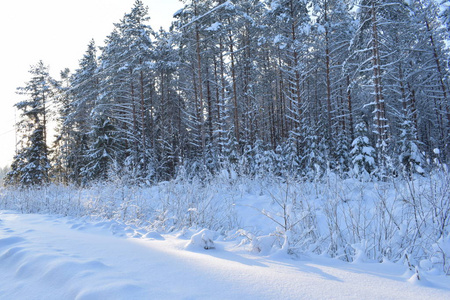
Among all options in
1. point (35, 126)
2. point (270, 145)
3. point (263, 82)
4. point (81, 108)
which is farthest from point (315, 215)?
point (35, 126)

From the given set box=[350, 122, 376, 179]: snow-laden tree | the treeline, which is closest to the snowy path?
the treeline

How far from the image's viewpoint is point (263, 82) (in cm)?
2481

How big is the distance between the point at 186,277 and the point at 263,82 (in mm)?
24644

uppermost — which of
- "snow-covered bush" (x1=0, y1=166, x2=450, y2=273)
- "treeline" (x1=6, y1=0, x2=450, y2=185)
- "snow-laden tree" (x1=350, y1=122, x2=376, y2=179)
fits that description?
"treeline" (x1=6, y1=0, x2=450, y2=185)

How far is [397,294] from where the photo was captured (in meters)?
1.54

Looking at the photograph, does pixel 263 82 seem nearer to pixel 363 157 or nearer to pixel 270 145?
pixel 270 145

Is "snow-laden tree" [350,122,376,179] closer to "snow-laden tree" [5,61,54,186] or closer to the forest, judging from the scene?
the forest

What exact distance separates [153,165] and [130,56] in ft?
28.1

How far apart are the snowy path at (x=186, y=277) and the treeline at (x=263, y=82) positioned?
6.27 m

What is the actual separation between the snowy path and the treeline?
6273 mm

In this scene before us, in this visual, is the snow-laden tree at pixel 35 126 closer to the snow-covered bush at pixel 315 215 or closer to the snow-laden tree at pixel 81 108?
the snow-laden tree at pixel 81 108

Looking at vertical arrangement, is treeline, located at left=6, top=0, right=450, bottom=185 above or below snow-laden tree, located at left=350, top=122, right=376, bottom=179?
above

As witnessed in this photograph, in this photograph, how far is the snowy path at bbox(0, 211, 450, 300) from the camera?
151 cm

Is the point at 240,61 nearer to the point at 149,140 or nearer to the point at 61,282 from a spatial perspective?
the point at 149,140
